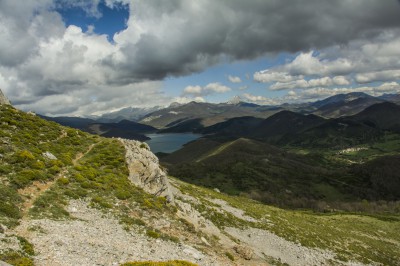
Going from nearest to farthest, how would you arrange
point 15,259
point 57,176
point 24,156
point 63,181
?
point 15,259
point 63,181
point 57,176
point 24,156

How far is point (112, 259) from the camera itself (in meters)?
18.2

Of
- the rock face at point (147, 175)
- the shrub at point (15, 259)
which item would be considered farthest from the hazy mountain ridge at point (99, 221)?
the rock face at point (147, 175)

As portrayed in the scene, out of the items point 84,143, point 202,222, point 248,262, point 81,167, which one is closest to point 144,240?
point 248,262

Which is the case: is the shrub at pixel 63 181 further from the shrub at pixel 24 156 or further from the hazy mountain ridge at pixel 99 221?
the shrub at pixel 24 156

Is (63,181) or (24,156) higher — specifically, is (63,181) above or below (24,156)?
below

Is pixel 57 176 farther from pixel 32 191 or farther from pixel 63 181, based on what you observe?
pixel 32 191

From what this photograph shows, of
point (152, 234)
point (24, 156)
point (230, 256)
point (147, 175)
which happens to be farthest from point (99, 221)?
point (147, 175)

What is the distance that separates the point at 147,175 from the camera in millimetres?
38875

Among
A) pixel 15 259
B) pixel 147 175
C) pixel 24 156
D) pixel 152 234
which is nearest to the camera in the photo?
pixel 15 259

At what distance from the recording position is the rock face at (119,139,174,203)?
36.9 meters

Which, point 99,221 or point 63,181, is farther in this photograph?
point 63,181

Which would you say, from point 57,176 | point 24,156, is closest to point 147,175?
point 57,176

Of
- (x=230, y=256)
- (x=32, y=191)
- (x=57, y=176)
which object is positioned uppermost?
(x=57, y=176)

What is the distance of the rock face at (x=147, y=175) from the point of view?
3688 centimetres
